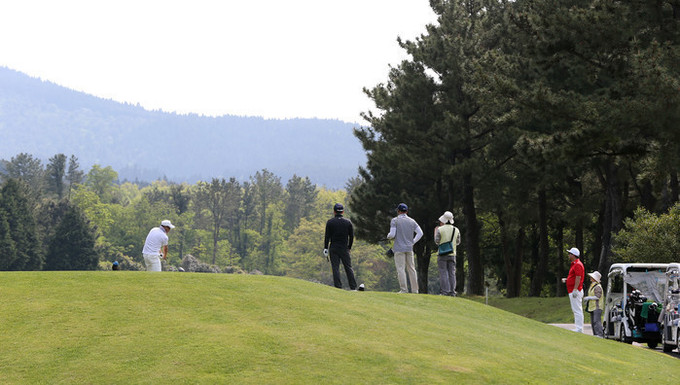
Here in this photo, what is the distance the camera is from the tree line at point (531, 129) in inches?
1168

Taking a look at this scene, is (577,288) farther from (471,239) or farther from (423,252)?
(423,252)

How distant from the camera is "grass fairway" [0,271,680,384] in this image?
11.4 metres

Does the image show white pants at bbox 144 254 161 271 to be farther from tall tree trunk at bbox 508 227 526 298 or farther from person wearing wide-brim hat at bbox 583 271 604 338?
tall tree trunk at bbox 508 227 526 298

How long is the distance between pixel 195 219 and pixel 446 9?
128353 millimetres

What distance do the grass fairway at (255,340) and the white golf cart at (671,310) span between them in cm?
116

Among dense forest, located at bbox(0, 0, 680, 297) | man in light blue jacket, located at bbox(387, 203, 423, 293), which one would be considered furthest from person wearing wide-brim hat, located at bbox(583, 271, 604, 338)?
dense forest, located at bbox(0, 0, 680, 297)

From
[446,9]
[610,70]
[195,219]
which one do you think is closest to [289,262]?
[195,219]

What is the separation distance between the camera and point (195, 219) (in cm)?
17062

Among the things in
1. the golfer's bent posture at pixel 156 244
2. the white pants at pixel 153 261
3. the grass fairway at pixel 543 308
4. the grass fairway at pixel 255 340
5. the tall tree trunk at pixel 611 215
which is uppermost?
the tall tree trunk at pixel 611 215

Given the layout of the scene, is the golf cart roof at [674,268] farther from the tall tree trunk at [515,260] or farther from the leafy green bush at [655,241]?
the tall tree trunk at [515,260]

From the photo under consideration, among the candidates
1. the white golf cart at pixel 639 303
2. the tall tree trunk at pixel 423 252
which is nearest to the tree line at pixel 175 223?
the tall tree trunk at pixel 423 252

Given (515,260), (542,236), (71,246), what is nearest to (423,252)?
(515,260)

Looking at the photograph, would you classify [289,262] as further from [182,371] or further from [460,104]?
[182,371]

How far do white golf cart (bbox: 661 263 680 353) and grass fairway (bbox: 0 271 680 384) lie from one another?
45.8 inches
